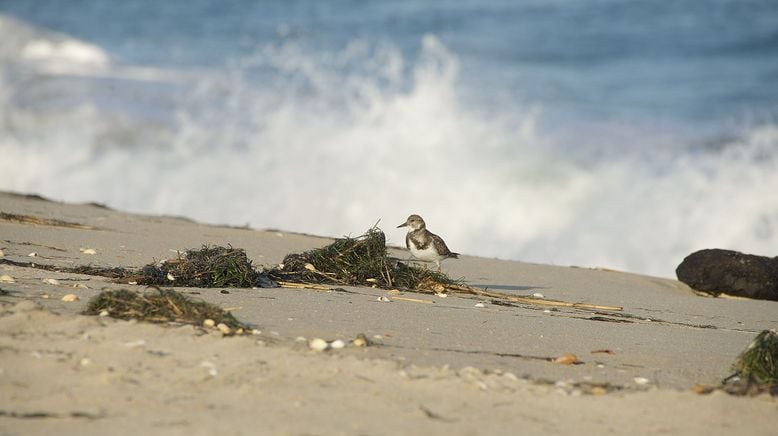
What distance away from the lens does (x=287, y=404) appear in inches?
132

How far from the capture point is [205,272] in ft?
17.7

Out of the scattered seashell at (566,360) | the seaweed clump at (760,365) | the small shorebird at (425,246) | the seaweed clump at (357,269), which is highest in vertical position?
the small shorebird at (425,246)

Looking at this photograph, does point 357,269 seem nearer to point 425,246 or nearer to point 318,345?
point 425,246

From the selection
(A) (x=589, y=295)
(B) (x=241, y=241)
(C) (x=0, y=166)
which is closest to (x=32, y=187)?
(C) (x=0, y=166)

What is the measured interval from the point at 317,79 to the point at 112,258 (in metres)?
13.6

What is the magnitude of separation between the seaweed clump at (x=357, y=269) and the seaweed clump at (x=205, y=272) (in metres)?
0.37

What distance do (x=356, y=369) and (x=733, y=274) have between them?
15.0 ft

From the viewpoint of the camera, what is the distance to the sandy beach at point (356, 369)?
10.7 ft

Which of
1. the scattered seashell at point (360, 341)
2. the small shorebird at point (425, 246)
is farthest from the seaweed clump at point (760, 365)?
the small shorebird at point (425, 246)

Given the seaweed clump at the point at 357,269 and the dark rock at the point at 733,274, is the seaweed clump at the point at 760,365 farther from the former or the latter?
the dark rock at the point at 733,274

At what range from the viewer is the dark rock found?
291 inches

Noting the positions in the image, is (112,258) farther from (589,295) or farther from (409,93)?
(409,93)

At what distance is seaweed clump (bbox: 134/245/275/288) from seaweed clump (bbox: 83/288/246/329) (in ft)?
3.26

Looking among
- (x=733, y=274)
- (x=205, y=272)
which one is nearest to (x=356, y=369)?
(x=205, y=272)
